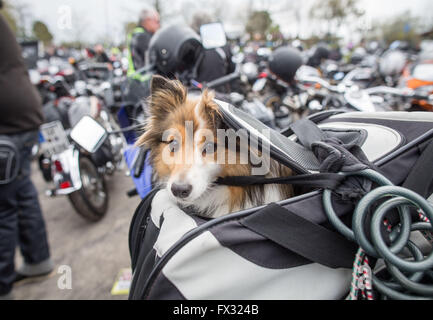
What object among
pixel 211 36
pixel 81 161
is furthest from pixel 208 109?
pixel 81 161

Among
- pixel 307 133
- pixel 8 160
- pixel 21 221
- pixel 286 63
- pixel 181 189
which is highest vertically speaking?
pixel 286 63

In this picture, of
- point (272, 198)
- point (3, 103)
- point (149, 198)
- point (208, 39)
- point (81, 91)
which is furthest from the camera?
point (81, 91)

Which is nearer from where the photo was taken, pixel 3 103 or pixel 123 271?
pixel 3 103

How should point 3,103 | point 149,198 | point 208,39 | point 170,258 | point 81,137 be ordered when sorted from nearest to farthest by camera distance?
1. point 170,258
2. point 149,198
3. point 81,137
4. point 3,103
5. point 208,39

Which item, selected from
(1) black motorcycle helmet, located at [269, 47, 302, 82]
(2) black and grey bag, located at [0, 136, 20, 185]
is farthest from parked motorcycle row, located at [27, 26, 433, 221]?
(2) black and grey bag, located at [0, 136, 20, 185]

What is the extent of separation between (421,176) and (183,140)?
1049mm

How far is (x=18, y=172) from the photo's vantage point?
237 centimetres

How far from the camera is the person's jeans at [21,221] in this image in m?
2.33

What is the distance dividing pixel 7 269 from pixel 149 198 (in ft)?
6.59

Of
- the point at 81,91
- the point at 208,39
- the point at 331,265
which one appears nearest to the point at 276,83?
the point at 208,39

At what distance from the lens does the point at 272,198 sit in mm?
1201

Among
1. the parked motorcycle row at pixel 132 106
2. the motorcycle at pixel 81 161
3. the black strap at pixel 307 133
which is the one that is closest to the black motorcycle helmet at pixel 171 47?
the parked motorcycle row at pixel 132 106

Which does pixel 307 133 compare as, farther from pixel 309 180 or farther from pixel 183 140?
pixel 183 140
